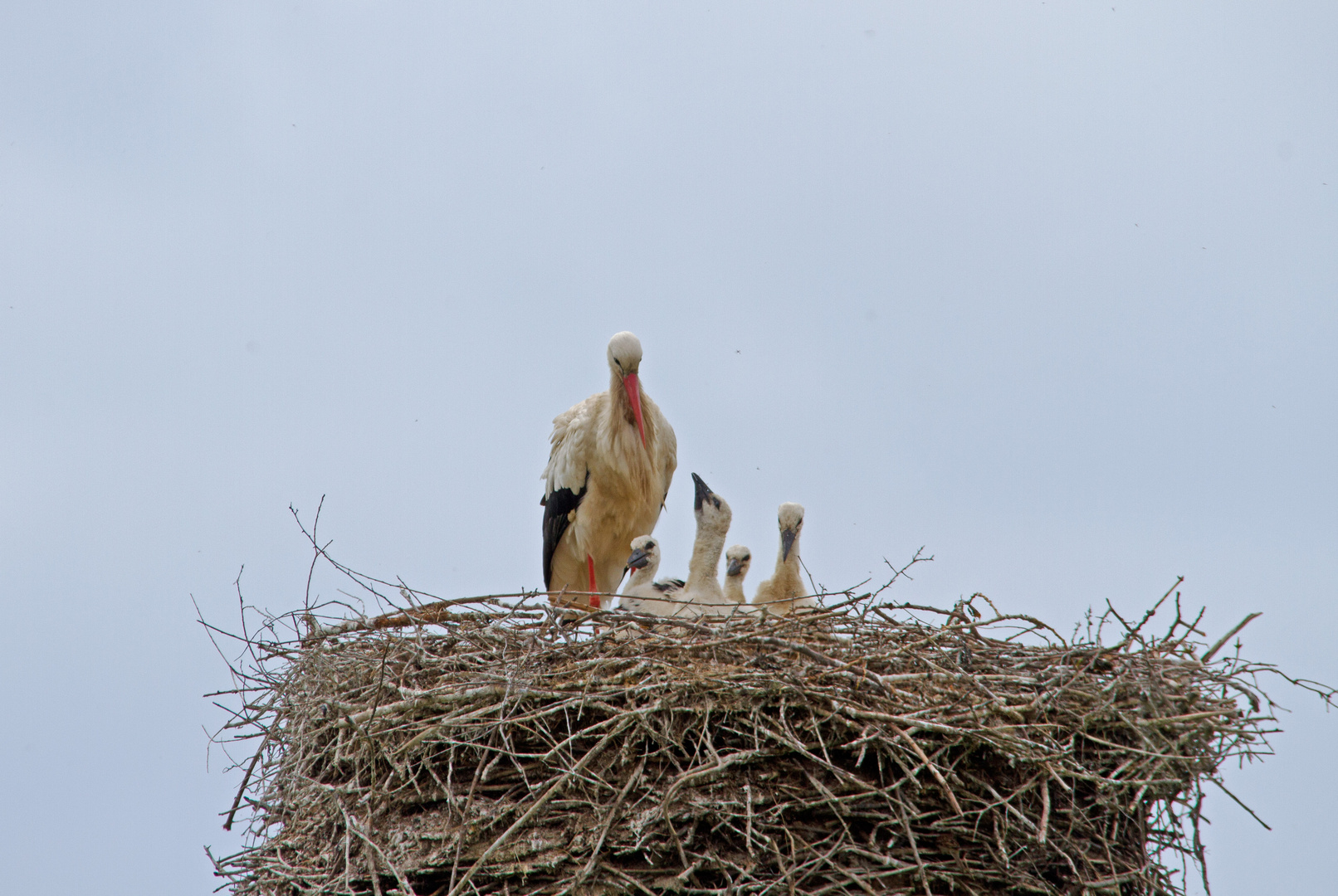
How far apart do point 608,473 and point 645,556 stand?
3.10ft

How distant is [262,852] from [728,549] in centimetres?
236

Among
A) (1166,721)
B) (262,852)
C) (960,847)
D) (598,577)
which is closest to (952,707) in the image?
(960,847)

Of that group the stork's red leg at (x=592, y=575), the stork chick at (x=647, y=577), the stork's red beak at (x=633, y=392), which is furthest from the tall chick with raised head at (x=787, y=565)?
the stork's red leg at (x=592, y=575)

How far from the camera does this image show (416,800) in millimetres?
3371

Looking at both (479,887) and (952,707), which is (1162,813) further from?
(479,887)

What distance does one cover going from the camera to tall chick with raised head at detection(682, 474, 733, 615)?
4.97 m

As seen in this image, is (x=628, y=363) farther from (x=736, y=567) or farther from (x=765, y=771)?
(x=765, y=771)

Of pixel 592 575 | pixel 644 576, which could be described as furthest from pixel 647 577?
pixel 592 575

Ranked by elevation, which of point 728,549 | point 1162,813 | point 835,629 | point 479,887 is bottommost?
point 479,887

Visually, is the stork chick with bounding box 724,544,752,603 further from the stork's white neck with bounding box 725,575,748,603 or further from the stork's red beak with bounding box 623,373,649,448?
the stork's red beak with bounding box 623,373,649,448

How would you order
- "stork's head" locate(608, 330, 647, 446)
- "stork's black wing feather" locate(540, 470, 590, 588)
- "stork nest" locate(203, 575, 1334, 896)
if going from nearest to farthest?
"stork nest" locate(203, 575, 1334, 896)
"stork's head" locate(608, 330, 647, 446)
"stork's black wing feather" locate(540, 470, 590, 588)

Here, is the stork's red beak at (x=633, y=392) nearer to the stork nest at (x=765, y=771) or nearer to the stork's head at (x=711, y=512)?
the stork's head at (x=711, y=512)

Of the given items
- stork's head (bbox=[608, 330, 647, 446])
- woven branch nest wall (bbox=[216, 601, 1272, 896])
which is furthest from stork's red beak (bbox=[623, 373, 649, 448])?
woven branch nest wall (bbox=[216, 601, 1272, 896])

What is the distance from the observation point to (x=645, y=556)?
5105 millimetres
